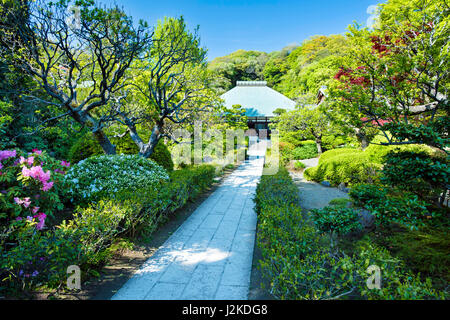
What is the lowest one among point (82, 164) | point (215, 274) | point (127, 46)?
point (215, 274)

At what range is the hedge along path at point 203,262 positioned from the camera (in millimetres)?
2902

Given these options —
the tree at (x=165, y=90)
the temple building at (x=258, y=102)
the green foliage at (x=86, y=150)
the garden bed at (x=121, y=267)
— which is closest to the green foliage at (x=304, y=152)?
the tree at (x=165, y=90)

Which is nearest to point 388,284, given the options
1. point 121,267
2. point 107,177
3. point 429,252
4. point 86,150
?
point 429,252

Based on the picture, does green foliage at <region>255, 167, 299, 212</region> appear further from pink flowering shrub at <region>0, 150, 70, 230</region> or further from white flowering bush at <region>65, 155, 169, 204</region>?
pink flowering shrub at <region>0, 150, 70, 230</region>

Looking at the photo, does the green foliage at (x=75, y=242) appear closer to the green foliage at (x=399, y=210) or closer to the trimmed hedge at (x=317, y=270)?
the trimmed hedge at (x=317, y=270)

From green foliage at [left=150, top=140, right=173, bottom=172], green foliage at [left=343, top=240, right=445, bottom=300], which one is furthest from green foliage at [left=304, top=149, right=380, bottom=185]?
green foliage at [left=150, top=140, right=173, bottom=172]

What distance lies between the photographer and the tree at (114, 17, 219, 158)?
7070mm

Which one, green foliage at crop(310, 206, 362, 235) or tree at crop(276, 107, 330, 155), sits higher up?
tree at crop(276, 107, 330, 155)

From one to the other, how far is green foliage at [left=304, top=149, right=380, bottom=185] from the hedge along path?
13.9ft

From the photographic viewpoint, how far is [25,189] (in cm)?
343

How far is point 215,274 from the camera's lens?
130 inches

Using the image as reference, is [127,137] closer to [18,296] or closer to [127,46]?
[127,46]
